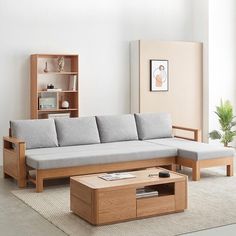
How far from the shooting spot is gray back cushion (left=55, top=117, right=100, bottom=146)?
7254 millimetres

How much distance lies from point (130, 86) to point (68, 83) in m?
1.24

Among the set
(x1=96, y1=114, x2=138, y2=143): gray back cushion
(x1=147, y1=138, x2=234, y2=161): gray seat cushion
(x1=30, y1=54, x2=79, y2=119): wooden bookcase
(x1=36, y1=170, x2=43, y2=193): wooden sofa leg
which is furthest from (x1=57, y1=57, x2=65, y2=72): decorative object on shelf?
(x1=36, y1=170, x2=43, y2=193): wooden sofa leg

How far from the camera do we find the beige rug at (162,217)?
15.5ft

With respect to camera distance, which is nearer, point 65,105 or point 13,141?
point 13,141

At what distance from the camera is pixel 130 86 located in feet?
30.2

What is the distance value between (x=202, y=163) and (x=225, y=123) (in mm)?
2630

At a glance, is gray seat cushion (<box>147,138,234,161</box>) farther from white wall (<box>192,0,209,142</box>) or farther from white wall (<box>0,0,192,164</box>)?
white wall (<box>192,0,209,142</box>)

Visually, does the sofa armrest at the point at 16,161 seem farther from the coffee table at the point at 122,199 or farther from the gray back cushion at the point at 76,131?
the coffee table at the point at 122,199

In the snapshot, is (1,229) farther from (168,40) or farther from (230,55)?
(230,55)

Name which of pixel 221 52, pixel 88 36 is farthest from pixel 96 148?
pixel 221 52

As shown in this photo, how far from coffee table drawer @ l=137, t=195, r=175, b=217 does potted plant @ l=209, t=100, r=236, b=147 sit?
4.09 metres

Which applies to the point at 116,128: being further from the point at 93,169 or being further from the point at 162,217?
the point at 162,217

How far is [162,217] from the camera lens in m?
5.15

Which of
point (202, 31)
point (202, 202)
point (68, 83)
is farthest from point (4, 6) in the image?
point (202, 202)
